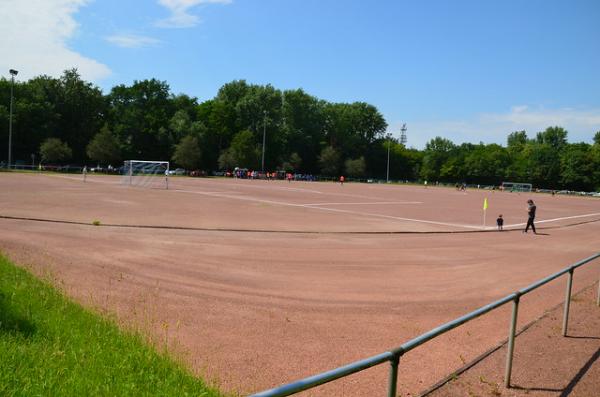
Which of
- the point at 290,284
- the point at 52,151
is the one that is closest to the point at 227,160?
the point at 52,151

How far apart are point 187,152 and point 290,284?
87752 millimetres

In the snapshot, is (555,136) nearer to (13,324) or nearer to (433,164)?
(433,164)

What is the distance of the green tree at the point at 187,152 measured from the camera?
9488 centimetres

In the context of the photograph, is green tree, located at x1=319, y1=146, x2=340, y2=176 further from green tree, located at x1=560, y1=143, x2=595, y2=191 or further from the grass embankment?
the grass embankment

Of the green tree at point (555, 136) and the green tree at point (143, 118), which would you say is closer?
the green tree at point (143, 118)

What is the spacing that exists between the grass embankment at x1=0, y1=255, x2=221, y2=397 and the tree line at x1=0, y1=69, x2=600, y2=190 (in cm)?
8103

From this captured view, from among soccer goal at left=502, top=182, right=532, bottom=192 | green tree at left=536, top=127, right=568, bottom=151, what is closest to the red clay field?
soccer goal at left=502, top=182, right=532, bottom=192

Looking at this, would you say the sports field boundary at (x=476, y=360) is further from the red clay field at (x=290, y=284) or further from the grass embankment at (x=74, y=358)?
the grass embankment at (x=74, y=358)

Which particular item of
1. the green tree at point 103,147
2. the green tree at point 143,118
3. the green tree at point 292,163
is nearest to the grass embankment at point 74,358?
the green tree at point 103,147

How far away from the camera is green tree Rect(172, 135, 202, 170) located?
311 feet

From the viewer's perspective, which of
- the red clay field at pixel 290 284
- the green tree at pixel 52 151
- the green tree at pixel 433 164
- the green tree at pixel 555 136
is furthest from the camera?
the green tree at pixel 555 136

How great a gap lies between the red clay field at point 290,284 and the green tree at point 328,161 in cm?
10200

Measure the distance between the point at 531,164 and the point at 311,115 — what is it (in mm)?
61646

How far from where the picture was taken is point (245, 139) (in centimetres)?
10312
